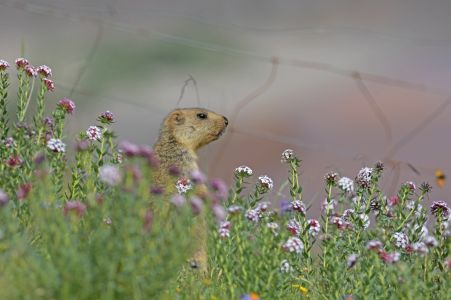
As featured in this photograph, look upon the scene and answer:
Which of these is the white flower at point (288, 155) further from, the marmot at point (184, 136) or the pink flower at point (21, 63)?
the pink flower at point (21, 63)

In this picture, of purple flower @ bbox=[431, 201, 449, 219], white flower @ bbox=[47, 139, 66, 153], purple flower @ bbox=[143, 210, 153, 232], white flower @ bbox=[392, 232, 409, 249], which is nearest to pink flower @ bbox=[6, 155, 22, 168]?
white flower @ bbox=[47, 139, 66, 153]

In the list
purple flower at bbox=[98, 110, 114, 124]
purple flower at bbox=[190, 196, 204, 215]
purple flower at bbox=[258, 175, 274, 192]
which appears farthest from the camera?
purple flower at bbox=[258, 175, 274, 192]

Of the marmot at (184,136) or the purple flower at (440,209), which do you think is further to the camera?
the marmot at (184,136)

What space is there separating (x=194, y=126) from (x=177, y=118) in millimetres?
170

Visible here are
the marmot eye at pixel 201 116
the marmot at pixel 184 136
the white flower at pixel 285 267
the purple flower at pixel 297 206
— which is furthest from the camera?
the marmot eye at pixel 201 116

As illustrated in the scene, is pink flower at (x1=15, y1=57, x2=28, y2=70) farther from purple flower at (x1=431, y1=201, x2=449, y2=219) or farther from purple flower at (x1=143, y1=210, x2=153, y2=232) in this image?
purple flower at (x1=431, y1=201, x2=449, y2=219)

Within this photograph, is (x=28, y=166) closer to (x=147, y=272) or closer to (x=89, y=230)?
(x=89, y=230)

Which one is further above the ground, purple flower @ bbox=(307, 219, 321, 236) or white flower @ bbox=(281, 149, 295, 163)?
white flower @ bbox=(281, 149, 295, 163)

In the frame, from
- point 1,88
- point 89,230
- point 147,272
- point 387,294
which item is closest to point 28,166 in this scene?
point 1,88

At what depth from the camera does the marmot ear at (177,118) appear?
24.8 ft

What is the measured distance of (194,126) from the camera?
7.73 meters

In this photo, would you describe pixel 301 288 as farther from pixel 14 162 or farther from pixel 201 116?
pixel 201 116

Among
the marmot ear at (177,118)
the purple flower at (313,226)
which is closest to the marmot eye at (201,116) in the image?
the marmot ear at (177,118)

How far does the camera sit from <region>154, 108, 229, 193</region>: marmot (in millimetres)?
6910
